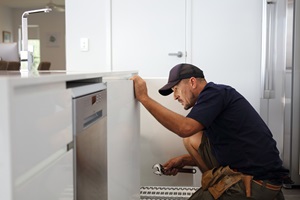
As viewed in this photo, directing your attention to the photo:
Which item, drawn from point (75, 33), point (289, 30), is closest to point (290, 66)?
point (289, 30)

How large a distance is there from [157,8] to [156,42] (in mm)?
328

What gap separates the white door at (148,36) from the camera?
4070mm

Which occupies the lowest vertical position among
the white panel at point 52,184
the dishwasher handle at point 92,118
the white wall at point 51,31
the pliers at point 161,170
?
the pliers at point 161,170

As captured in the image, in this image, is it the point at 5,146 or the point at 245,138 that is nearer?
the point at 5,146

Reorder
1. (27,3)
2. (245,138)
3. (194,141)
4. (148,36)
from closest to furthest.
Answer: (245,138) → (194,141) → (148,36) → (27,3)

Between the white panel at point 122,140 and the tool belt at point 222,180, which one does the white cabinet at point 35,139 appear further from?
the tool belt at point 222,180

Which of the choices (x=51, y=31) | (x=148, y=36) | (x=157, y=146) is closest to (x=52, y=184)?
(x=157, y=146)

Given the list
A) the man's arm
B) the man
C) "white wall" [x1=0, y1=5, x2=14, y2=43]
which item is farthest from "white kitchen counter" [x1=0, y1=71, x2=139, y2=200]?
"white wall" [x1=0, y1=5, x2=14, y2=43]

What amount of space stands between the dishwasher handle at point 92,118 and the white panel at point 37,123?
15 cm

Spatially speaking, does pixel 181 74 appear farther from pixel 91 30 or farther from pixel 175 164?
pixel 91 30

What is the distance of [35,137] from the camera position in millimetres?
790

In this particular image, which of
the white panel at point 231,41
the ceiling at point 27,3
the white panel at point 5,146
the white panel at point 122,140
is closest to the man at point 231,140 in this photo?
the white panel at point 122,140

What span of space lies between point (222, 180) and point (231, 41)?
7.36 feet

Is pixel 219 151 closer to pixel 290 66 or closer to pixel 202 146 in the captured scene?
pixel 202 146
